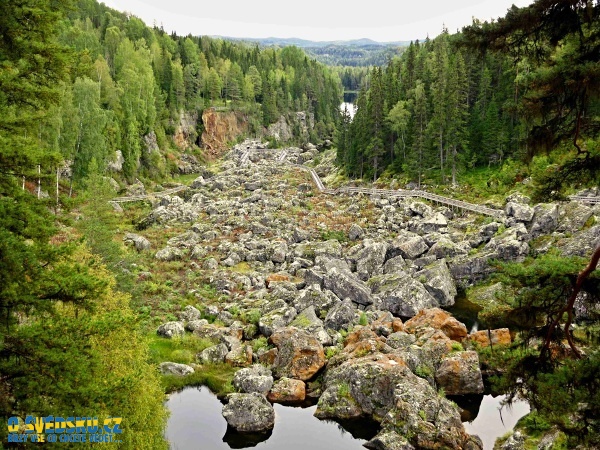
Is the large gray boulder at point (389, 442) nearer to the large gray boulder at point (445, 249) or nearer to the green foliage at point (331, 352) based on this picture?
the green foliage at point (331, 352)

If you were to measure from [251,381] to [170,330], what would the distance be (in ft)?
32.1

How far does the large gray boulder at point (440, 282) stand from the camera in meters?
41.9

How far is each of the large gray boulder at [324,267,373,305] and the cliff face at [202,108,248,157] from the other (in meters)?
84.2

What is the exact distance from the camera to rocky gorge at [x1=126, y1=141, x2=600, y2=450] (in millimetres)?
25547

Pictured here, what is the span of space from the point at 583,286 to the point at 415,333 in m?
23.4

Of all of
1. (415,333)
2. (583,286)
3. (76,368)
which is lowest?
(415,333)

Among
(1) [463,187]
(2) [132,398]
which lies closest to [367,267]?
(1) [463,187]

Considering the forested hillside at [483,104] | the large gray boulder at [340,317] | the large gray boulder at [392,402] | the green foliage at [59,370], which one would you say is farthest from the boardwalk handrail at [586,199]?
the green foliage at [59,370]

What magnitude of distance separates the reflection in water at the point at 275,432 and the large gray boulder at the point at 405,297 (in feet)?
49.5

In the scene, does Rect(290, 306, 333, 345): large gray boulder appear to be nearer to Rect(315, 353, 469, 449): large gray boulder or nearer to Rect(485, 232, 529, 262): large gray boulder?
Rect(315, 353, 469, 449): large gray boulder

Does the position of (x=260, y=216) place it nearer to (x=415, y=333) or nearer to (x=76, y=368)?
(x=415, y=333)

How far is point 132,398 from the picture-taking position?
16594mm

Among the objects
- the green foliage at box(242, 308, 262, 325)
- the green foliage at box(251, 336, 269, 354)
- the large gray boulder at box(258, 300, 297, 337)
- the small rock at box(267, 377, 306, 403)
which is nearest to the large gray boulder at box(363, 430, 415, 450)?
the small rock at box(267, 377, 306, 403)

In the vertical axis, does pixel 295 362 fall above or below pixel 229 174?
below
